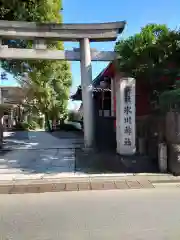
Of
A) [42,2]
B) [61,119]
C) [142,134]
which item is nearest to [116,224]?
[142,134]

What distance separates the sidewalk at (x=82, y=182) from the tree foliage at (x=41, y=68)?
857 cm

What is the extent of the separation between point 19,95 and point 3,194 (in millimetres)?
22167

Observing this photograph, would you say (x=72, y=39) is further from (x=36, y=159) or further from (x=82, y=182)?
(x=82, y=182)

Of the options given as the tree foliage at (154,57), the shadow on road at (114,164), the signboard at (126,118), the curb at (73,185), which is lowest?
the curb at (73,185)

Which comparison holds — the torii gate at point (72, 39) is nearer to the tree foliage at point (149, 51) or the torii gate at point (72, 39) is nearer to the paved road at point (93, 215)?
the tree foliage at point (149, 51)

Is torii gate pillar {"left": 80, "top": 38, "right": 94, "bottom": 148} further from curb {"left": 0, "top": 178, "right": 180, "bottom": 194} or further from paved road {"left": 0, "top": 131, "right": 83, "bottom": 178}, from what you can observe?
curb {"left": 0, "top": 178, "right": 180, "bottom": 194}

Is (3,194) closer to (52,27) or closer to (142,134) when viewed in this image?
(142,134)

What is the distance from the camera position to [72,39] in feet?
42.3

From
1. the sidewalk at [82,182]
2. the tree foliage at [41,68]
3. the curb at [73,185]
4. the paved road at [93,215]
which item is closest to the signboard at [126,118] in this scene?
the sidewalk at [82,182]

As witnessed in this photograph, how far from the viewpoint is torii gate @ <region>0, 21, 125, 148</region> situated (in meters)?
12.2

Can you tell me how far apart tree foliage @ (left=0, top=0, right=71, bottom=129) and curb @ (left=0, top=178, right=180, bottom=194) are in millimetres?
8802

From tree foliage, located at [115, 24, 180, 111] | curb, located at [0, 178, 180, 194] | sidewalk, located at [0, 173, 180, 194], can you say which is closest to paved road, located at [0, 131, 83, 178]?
sidewalk, located at [0, 173, 180, 194]

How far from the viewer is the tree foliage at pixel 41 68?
14859 millimetres

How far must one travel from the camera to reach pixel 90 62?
41.9 ft
